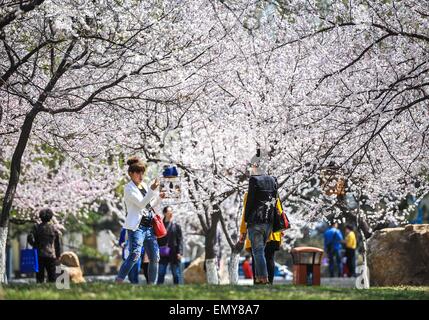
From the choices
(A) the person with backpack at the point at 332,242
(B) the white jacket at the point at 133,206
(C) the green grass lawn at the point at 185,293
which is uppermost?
(A) the person with backpack at the point at 332,242

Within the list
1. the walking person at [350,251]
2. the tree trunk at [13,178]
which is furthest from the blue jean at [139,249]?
the walking person at [350,251]

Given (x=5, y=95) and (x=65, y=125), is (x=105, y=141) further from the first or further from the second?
(x=5, y=95)

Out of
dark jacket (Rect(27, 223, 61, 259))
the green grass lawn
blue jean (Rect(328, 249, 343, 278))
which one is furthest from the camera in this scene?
blue jean (Rect(328, 249, 343, 278))

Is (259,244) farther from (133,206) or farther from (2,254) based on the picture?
(2,254)

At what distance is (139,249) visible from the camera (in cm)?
1357

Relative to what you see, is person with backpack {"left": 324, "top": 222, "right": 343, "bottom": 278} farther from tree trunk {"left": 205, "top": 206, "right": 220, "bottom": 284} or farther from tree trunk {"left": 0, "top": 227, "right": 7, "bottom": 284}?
tree trunk {"left": 0, "top": 227, "right": 7, "bottom": 284}

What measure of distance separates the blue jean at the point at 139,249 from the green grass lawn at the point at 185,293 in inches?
64.3

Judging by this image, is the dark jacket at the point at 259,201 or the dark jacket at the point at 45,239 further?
the dark jacket at the point at 45,239

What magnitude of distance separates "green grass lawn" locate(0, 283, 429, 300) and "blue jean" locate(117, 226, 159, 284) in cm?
163

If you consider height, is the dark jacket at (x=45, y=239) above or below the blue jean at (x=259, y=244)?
above

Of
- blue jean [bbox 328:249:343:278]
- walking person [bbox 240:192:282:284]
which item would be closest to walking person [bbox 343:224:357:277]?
blue jean [bbox 328:249:343:278]

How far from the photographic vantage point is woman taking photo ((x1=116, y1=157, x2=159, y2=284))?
13.5m

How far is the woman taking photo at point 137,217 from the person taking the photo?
13484 mm

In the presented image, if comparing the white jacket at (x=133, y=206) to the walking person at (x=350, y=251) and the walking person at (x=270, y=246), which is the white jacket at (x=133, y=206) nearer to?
the walking person at (x=270, y=246)
